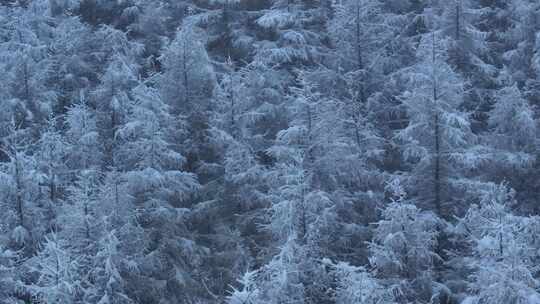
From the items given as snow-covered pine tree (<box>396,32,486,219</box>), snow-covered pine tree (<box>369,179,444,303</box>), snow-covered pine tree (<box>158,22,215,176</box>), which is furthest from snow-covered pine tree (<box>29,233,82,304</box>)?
snow-covered pine tree (<box>396,32,486,219</box>)

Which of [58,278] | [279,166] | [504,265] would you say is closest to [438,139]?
[279,166]

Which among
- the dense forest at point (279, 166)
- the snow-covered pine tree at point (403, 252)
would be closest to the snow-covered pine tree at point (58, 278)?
the dense forest at point (279, 166)

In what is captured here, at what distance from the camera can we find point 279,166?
1905 cm

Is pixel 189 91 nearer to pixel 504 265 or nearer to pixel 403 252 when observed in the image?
pixel 403 252

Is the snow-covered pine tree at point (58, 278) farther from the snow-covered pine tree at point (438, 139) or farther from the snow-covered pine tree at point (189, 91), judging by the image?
the snow-covered pine tree at point (438, 139)

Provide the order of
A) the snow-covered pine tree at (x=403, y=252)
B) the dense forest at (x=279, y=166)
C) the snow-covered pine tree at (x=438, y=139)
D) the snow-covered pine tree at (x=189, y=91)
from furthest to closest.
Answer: the snow-covered pine tree at (x=189, y=91) < the snow-covered pine tree at (x=438, y=139) < the dense forest at (x=279, y=166) < the snow-covered pine tree at (x=403, y=252)

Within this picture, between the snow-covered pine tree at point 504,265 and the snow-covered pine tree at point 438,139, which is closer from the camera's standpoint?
the snow-covered pine tree at point 504,265

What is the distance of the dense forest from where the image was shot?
16.0 m

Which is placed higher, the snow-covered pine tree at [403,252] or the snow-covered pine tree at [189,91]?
the snow-covered pine tree at [189,91]

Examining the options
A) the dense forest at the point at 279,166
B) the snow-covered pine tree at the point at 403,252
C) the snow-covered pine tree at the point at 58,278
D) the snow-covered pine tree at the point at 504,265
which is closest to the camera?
the snow-covered pine tree at the point at 504,265

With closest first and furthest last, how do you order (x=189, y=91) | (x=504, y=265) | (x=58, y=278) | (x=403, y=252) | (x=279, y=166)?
(x=504, y=265), (x=58, y=278), (x=403, y=252), (x=279, y=166), (x=189, y=91)

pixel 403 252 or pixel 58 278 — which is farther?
pixel 403 252

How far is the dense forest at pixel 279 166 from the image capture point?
52.4 ft

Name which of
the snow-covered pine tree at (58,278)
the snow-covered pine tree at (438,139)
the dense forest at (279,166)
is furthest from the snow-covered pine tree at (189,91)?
the snow-covered pine tree at (438,139)
